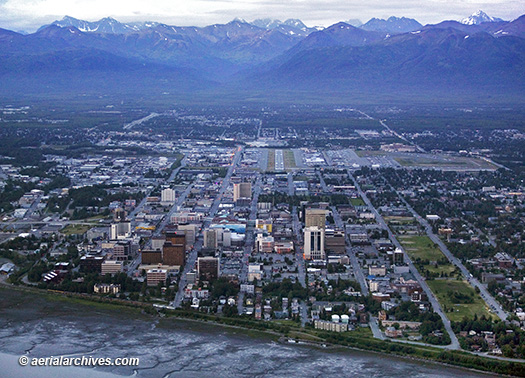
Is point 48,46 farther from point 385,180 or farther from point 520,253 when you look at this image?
point 520,253

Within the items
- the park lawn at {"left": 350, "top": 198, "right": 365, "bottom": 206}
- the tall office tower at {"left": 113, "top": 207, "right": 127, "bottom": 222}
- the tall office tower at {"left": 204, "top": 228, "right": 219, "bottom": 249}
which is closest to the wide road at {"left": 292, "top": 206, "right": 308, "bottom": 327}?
the tall office tower at {"left": 204, "top": 228, "right": 219, "bottom": 249}

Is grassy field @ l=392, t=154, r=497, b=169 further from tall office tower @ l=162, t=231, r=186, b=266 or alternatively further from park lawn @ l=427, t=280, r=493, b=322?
tall office tower @ l=162, t=231, r=186, b=266

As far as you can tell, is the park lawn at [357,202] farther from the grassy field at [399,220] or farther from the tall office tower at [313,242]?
the tall office tower at [313,242]

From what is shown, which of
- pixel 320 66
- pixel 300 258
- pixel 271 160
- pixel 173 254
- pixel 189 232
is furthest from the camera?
pixel 320 66

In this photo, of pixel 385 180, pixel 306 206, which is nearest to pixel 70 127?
pixel 385 180

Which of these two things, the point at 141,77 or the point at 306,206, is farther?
the point at 141,77

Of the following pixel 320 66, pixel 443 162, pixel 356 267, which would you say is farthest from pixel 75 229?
pixel 320 66

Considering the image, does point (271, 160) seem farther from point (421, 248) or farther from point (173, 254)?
point (173, 254)
